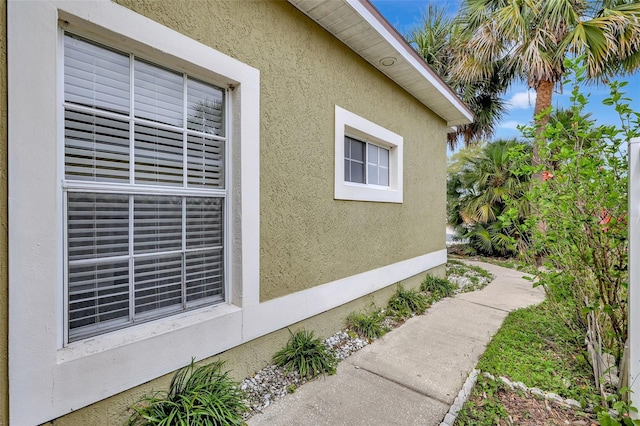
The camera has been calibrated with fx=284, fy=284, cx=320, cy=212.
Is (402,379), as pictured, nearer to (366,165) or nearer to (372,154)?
(366,165)

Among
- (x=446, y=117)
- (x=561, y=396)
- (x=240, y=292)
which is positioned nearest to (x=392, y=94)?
(x=446, y=117)

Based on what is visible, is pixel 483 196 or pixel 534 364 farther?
pixel 483 196

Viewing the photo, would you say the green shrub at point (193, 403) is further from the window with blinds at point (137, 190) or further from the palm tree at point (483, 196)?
the palm tree at point (483, 196)

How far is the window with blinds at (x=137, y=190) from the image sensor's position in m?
2.19

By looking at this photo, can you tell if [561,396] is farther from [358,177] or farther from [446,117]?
[446,117]

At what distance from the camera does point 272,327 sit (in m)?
3.34

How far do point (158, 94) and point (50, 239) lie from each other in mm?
1475

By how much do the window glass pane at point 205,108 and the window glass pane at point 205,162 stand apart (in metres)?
0.12

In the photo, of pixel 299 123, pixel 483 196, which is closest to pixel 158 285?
pixel 299 123

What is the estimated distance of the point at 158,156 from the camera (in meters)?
2.61

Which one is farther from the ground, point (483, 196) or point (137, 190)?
point (483, 196)

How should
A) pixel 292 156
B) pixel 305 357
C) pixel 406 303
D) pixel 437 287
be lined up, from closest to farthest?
pixel 305 357 < pixel 292 156 < pixel 406 303 < pixel 437 287

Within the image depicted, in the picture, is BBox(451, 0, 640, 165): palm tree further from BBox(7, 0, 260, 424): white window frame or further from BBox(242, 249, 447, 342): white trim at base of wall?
BBox(7, 0, 260, 424): white window frame

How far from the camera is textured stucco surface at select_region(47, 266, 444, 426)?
2.12 m
